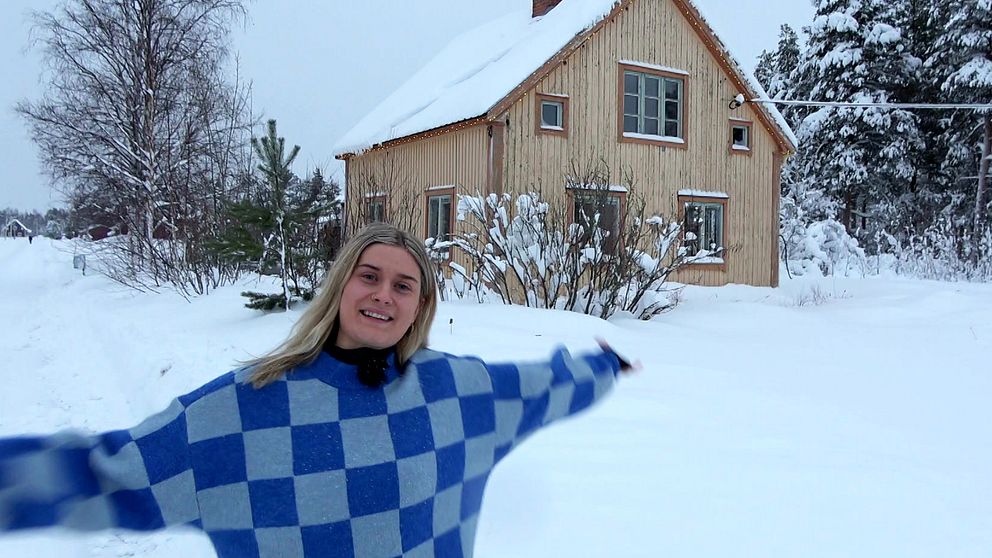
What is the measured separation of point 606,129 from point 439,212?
142 inches

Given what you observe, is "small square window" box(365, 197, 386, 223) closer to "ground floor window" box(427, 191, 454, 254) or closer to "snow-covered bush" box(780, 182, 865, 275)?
"ground floor window" box(427, 191, 454, 254)

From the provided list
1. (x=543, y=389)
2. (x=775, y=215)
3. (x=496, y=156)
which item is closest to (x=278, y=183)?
(x=496, y=156)

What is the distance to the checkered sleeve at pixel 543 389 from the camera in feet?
6.31

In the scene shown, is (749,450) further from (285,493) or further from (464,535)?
(285,493)

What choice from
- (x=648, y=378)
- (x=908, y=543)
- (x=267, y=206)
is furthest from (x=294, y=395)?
(x=267, y=206)

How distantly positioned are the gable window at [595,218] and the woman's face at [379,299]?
759cm

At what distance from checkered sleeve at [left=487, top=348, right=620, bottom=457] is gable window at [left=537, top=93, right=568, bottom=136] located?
1177 centimetres

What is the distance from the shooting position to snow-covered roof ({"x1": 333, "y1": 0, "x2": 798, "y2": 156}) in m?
13.5

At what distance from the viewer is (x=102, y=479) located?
1.38 m

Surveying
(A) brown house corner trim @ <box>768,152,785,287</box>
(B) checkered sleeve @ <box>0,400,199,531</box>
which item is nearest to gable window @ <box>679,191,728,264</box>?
(A) brown house corner trim @ <box>768,152,785,287</box>

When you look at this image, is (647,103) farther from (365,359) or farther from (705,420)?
(365,359)

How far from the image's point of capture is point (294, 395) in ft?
5.14

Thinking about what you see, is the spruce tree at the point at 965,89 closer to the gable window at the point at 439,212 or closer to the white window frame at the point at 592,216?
the gable window at the point at 439,212

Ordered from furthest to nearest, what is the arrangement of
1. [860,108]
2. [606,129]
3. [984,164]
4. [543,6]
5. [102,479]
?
[860,108] → [984,164] → [543,6] → [606,129] → [102,479]
